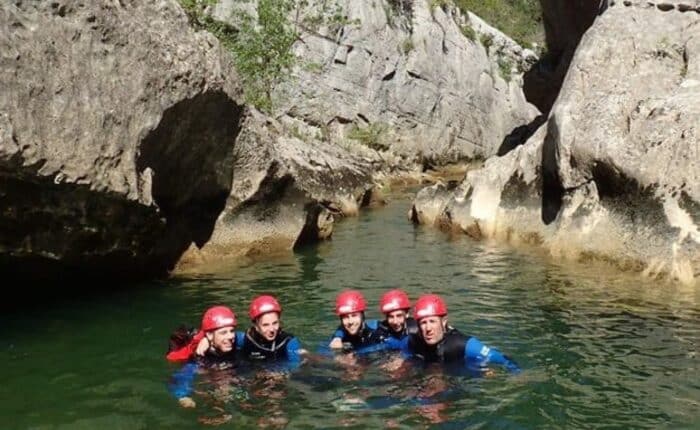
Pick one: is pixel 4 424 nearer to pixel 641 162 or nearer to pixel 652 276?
pixel 652 276

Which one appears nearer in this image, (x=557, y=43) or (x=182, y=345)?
(x=182, y=345)

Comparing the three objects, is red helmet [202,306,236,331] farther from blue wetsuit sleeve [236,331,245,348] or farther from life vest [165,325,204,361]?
life vest [165,325,204,361]

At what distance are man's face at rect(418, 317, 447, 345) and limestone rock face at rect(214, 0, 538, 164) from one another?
34370mm

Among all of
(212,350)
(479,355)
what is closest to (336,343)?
(212,350)

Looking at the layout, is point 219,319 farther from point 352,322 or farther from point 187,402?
point 352,322

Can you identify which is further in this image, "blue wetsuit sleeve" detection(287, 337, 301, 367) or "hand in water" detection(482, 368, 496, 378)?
"blue wetsuit sleeve" detection(287, 337, 301, 367)

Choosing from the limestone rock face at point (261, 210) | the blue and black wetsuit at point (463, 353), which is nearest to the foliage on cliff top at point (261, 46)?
the limestone rock face at point (261, 210)

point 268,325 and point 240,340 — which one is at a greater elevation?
point 268,325

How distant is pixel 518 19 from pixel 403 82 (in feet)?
109

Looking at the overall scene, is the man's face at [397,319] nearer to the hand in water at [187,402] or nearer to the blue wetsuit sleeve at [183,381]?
the blue wetsuit sleeve at [183,381]

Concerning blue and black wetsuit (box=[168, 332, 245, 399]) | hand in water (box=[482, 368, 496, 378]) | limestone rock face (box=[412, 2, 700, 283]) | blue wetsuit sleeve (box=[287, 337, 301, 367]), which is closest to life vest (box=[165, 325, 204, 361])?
blue and black wetsuit (box=[168, 332, 245, 399])

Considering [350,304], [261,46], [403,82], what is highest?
[403,82]

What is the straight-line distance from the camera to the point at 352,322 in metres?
11.2

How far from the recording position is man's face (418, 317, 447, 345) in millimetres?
10172
